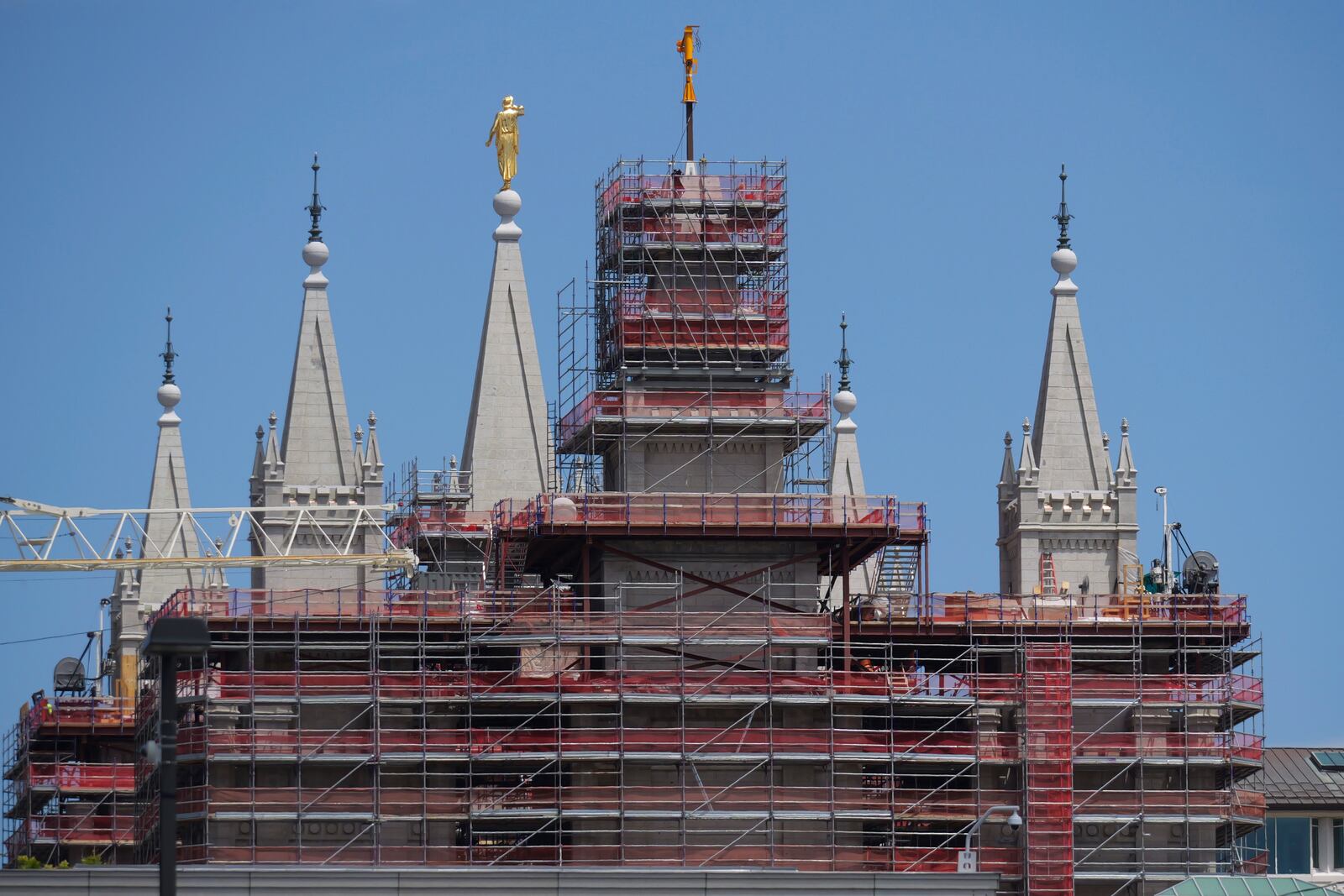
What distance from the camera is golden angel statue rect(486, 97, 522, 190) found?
144250 mm

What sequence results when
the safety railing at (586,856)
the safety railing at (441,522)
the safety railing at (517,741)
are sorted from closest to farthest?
the safety railing at (586,856) < the safety railing at (517,741) < the safety railing at (441,522)

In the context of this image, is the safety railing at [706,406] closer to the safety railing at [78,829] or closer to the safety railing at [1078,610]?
the safety railing at [1078,610]

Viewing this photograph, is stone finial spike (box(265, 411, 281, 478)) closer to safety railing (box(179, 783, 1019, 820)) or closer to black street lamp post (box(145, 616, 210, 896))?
safety railing (box(179, 783, 1019, 820))

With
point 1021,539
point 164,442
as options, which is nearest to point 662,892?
point 1021,539

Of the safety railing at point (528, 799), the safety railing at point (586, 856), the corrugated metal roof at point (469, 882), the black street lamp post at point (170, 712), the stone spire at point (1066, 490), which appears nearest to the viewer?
the black street lamp post at point (170, 712)

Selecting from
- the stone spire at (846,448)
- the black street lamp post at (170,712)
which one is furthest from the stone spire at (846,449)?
the black street lamp post at (170,712)

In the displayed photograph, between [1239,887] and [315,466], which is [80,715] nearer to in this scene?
[315,466]

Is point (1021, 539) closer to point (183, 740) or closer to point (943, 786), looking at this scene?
point (943, 786)

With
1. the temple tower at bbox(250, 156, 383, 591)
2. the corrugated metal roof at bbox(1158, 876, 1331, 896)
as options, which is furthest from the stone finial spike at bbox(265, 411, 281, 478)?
the corrugated metal roof at bbox(1158, 876, 1331, 896)

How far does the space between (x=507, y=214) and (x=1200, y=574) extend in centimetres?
3349

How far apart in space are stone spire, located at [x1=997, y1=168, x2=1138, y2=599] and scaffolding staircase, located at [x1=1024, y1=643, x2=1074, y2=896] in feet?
74.5

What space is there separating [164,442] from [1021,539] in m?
39.3

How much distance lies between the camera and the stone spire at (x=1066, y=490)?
464 ft

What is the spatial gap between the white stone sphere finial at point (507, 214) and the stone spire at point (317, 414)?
8.00 meters
